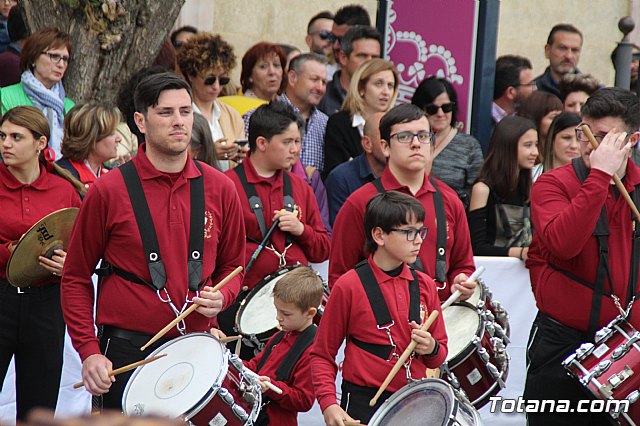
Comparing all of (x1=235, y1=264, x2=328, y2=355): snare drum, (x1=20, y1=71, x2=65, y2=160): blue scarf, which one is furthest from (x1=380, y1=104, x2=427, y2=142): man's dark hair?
(x1=20, y1=71, x2=65, y2=160): blue scarf

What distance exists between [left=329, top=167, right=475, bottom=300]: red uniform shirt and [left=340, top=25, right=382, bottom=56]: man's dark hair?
3.34 meters

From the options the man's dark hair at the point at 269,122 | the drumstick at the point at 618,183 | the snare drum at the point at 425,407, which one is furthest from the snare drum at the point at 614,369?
the man's dark hair at the point at 269,122

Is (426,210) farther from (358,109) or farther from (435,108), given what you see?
(435,108)

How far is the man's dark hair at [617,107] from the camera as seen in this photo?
Result: 17.0ft

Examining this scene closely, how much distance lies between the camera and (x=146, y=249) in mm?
4621

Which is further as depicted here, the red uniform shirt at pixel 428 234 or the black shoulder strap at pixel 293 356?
the red uniform shirt at pixel 428 234

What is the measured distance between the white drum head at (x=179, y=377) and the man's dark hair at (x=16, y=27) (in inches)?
180

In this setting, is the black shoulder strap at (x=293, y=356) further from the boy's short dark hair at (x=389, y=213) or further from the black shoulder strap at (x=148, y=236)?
the black shoulder strap at (x=148, y=236)

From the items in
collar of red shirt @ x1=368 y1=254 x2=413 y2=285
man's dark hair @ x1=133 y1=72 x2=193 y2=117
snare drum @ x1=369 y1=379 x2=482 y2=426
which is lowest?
snare drum @ x1=369 y1=379 x2=482 y2=426

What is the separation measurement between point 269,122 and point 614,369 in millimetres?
2808

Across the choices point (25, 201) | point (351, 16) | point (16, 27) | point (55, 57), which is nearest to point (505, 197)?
point (55, 57)

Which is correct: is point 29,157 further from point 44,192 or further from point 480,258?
point 480,258

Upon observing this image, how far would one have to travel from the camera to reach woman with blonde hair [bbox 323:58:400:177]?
8.23m

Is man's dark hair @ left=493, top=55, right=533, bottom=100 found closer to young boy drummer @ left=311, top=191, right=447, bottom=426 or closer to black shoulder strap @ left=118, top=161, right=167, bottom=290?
young boy drummer @ left=311, top=191, right=447, bottom=426
